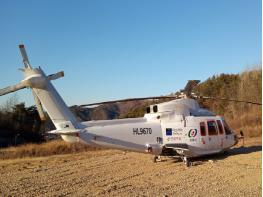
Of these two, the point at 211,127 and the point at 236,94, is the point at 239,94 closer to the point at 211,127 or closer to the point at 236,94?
the point at 236,94

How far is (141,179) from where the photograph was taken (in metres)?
11.4

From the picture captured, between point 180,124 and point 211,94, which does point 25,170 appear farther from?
point 211,94

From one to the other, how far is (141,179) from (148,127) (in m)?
3.08

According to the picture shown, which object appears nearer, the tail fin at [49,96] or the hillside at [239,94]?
the tail fin at [49,96]

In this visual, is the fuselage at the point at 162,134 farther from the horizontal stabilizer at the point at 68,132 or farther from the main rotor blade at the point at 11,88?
the main rotor blade at the point at 11,88

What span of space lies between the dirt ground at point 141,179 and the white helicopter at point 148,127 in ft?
2.25

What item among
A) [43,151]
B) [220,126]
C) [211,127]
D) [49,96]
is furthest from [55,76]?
[43,151]

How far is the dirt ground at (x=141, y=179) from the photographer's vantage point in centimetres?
944

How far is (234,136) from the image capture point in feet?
52.3

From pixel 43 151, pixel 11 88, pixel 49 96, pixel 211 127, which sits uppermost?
pixel 11 88

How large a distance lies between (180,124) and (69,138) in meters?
4.43

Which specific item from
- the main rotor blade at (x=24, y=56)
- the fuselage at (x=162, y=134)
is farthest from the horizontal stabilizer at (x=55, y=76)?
the fuselage at (x=162, y=134)

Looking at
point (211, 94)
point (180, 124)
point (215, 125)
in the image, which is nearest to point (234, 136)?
point (215, 125)

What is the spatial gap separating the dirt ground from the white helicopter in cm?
69
